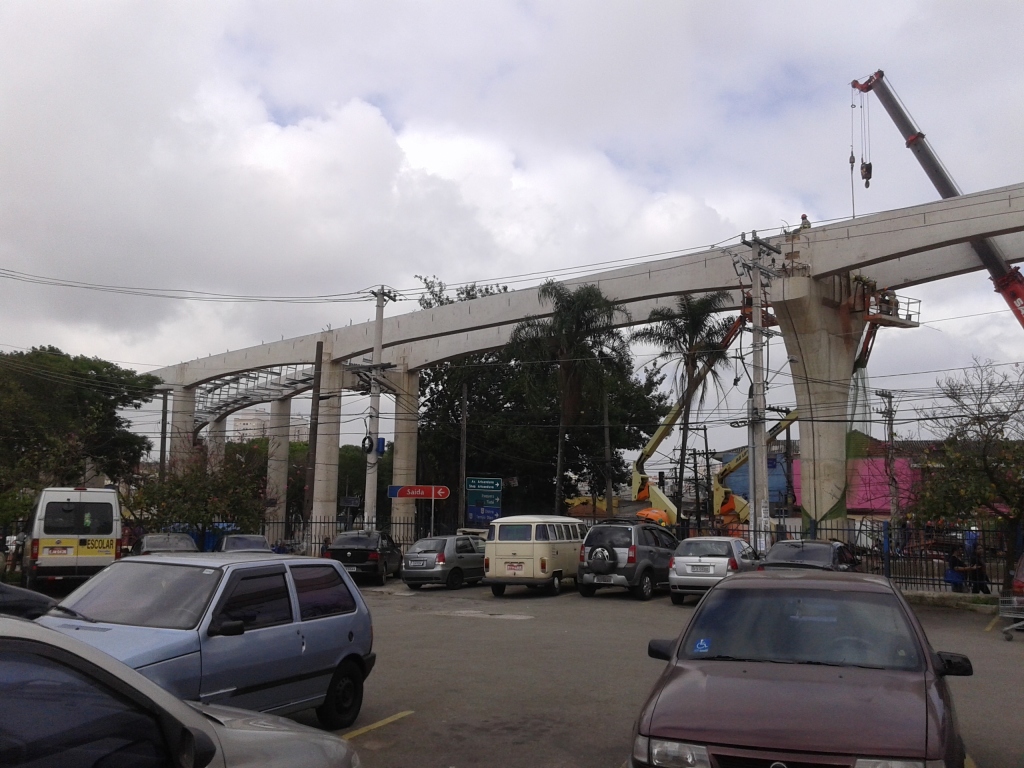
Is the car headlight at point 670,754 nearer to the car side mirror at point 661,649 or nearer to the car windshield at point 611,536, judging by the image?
the car side mirror at point 661,649

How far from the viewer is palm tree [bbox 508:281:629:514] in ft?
125

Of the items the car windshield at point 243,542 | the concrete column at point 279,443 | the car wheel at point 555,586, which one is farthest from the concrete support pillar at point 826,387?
the concrete column at point 279,443

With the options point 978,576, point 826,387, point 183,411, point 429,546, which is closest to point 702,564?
point 978,576

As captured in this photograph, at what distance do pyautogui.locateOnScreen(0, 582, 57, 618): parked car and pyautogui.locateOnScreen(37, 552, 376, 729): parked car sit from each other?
5.79m

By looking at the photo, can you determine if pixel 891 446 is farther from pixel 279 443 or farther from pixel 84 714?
pixel 84 714

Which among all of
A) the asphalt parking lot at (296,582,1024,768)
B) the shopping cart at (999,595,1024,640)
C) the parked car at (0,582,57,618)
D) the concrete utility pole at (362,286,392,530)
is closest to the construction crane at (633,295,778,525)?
the concrete utility pole at (362,286,392,530)

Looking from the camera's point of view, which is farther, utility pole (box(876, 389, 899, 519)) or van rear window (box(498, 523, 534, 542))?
utility pole (box(876, 389, 899, 519))

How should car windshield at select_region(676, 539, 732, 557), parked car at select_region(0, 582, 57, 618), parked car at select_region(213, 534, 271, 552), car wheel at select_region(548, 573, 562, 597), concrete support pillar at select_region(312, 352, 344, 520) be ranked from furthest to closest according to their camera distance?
concrete support pillar at select_region(312, 352, 344, 520)
parked car at select_region(213, 534, 271, 552)
car wheel at select_region(548, 573, 562, 597)
car windshield at select_region(676, 539, 732, 557)
parked car at select_region(0, 582, 57, 618)

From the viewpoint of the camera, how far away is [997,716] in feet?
29.6

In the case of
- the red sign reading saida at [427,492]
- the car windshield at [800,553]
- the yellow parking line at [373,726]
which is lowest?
the yellow parking line at [373,726]

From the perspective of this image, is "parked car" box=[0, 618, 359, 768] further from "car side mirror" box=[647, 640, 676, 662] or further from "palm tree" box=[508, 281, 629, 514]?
"palm tree" box=[508, 281, 629, 514]

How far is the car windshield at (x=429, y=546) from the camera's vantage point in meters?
25.4

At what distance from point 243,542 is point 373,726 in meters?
18.8

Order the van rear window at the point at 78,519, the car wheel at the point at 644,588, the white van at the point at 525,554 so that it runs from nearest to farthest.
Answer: the van rear window at the point at 78,519, the car wheel at the point at 644,588, the white van at the point at 525,554
